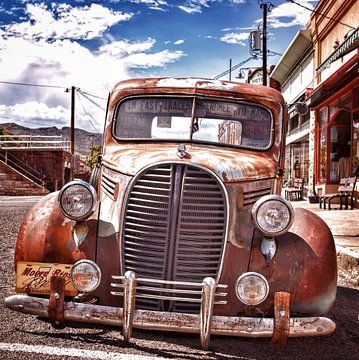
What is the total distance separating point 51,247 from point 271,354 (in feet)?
5.86

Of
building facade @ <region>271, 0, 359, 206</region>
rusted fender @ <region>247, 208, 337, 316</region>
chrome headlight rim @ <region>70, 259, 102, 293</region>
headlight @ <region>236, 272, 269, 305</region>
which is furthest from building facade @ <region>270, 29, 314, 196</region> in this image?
chrome headlight rim @ <region>70, 259, 102, 293</region>

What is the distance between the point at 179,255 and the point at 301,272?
871 millimetres

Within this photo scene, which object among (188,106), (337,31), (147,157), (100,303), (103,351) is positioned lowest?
(103,351)

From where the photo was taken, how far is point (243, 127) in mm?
4559

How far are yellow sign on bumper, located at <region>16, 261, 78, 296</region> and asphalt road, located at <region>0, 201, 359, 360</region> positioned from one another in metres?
0.31

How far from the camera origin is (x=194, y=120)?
443 centimetres

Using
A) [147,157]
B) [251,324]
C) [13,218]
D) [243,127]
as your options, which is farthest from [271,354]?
[13,218]

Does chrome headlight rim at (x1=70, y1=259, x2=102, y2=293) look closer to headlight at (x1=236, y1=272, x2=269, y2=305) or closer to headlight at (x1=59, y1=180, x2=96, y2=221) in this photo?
headlight at (x1=59, y1=180, x2=96, y2=221)

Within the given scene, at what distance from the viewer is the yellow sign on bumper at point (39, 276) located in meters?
3.57

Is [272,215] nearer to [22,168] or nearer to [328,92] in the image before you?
[328,92]

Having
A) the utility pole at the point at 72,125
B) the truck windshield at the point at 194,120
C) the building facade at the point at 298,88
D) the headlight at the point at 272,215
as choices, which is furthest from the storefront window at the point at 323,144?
the utility pole at the point at 72,125

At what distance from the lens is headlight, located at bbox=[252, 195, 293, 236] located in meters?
3.37

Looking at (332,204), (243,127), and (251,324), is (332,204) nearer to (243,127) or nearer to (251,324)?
(243,127)

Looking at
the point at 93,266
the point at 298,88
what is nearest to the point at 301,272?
the point at 93,266
